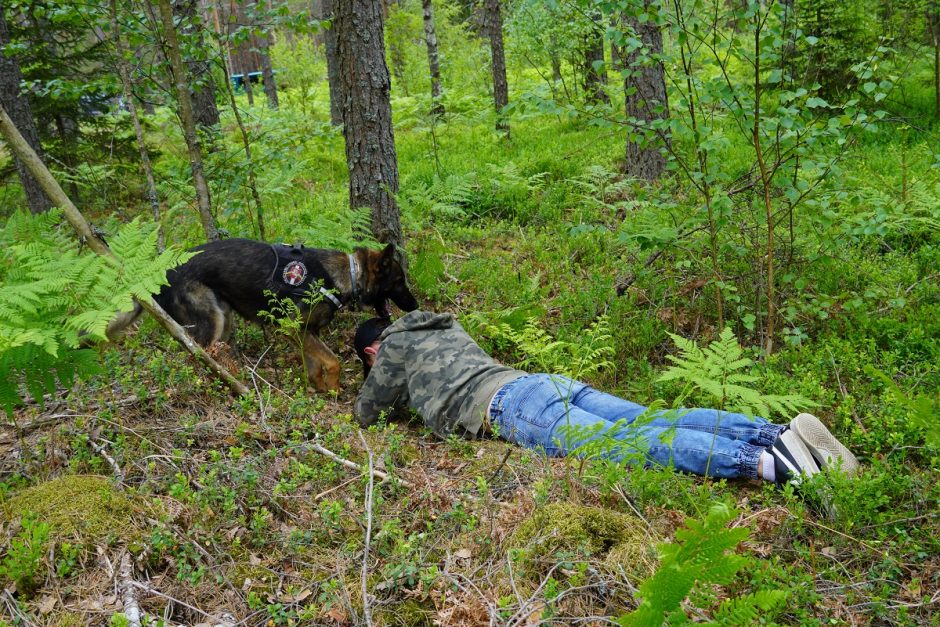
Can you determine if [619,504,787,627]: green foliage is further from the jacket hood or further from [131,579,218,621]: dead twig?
the jacket hood

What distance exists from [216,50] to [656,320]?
18.2 ft

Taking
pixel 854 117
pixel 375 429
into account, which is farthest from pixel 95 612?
pixel 854 117

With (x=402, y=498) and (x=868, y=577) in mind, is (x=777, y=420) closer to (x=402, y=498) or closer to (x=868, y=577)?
(x=868, y=577)

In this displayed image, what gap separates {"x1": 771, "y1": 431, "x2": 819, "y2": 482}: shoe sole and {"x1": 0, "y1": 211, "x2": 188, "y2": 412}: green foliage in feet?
11.5

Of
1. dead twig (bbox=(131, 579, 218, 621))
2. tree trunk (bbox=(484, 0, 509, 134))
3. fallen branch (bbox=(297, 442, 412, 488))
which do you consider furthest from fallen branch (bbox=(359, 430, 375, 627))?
tree trunk (bbox=(484, 0, 509, 134))

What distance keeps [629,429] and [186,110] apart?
17.4 feet

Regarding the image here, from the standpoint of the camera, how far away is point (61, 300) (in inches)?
124

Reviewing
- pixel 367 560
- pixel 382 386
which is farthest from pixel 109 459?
pixel 382 386

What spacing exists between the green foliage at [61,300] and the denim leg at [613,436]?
236 centimetres

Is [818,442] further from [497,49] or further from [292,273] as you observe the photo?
[497,49]

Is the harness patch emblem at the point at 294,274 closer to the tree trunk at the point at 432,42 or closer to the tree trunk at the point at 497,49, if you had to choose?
the tree trunk at the point at 497,49

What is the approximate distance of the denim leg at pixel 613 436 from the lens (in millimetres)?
3623

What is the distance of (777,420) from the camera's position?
4387 millimetres

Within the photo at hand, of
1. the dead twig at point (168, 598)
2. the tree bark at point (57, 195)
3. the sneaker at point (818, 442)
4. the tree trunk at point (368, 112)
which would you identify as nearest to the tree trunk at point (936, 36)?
the tree trunk at point (368, 112)
